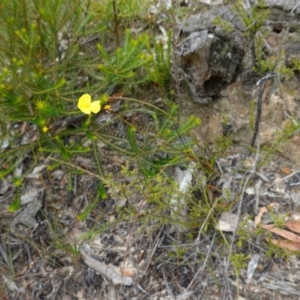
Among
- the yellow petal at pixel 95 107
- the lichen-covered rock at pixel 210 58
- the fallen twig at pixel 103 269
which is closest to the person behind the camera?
the yellow petal at pixel 95 107

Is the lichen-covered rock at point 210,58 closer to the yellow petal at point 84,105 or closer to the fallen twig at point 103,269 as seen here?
the yellow petal at point 84,105

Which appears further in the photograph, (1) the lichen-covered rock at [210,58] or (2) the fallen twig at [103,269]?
(1) the lichen-covered rock at [210,58]

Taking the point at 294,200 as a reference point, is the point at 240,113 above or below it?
above

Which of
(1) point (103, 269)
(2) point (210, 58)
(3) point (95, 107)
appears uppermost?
(3) point (95, 107)

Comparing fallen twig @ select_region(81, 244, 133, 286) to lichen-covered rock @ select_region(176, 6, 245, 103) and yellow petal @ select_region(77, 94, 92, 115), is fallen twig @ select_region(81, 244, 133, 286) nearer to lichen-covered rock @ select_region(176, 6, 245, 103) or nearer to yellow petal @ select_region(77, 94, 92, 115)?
yellow petal @ select_region(77, 94, 92, 115)

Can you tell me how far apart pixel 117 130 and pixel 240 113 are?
0.70 metres

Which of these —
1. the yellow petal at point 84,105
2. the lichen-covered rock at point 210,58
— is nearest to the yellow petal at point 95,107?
the yellow petal at point 84,105

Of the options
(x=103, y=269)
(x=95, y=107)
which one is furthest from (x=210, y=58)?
(x=103, y=269)

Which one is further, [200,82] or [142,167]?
[200,82]

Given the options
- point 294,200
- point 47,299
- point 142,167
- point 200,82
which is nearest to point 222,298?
point 294,200

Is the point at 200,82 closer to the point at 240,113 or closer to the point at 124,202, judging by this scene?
the point at 240,113

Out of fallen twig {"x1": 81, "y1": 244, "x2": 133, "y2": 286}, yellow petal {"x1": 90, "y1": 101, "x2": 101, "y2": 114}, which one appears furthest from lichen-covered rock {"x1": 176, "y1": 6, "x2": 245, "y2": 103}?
fallen twig {"x1": 81, "y1": 244, "x2": 133, "y2": 286}

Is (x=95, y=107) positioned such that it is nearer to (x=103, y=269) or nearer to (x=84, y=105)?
(x=84, y=105)

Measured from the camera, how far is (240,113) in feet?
A: 7.73
